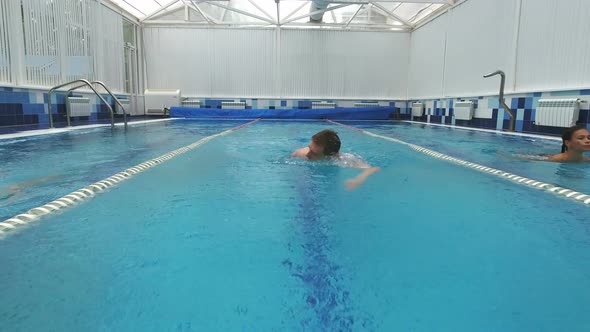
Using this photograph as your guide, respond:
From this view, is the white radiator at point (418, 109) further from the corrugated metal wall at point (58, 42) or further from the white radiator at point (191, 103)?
the corrugated metal wall at point (58, 42)

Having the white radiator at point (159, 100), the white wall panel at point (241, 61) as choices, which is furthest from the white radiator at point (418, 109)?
the white radiator at point (159, 100)

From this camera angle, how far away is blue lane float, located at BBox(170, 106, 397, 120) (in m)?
13.0

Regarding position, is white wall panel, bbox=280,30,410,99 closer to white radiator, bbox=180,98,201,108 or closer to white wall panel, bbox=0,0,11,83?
white radiator, bbox=180,98,201,108

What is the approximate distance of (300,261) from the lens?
1.45 m

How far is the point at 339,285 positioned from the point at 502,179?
2.50m

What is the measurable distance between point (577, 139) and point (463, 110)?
6179 millimetres

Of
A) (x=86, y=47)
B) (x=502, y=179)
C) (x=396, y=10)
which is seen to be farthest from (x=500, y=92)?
(x=86, y=47)

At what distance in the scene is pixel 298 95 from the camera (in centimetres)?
1434

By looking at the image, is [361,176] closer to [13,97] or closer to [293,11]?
[13,97]

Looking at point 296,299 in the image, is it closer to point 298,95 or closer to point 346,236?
point 346,236

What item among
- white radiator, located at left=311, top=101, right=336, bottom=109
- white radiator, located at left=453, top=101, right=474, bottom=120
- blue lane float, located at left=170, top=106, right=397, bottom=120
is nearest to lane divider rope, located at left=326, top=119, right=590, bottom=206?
white radiator, located at left=453, top=101, right=474, bottom=120

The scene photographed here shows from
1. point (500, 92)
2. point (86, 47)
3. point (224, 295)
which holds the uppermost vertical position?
point (86, 47)

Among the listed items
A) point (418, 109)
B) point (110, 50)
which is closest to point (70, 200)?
point (110, 50)

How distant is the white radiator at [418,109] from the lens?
42.5ft
